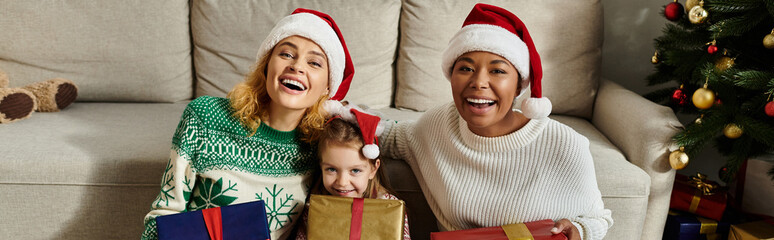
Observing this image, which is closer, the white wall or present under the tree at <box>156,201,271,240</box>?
present under the tree at <box>156,201,271,240</box>

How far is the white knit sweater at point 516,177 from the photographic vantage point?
1.32 m

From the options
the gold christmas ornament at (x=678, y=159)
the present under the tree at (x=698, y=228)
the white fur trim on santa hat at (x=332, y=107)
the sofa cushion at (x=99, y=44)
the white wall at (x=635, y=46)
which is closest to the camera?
the white fur trim on santa hat at (x=332, y=107)

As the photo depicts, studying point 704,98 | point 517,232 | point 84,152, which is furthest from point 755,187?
point 84,152

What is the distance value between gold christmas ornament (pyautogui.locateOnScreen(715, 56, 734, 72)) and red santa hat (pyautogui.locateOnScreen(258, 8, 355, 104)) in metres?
1.22

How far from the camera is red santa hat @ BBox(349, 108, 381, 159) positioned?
133 cm

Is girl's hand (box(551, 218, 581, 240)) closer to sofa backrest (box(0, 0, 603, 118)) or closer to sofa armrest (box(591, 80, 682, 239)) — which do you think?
sofa armrest (box(591, 80, 682, 239))

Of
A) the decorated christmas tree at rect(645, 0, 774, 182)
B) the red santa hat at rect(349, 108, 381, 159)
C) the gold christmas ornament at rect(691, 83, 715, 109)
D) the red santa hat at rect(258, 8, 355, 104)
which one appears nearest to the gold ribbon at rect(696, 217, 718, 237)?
the decorated christmas tree at rect(645, 0, 774, 182)

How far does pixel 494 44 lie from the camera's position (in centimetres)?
118

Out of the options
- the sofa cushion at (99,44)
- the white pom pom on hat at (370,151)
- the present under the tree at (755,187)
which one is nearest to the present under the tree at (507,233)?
the white pom pom on hat at (370,151)

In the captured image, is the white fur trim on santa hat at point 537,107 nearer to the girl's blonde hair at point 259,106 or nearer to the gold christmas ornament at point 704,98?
the girl's blonde hair at point 259,106

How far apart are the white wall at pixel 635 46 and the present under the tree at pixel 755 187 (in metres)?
0.40

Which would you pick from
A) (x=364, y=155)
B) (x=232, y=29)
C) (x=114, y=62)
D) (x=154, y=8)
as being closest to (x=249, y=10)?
(x=232, y=29)

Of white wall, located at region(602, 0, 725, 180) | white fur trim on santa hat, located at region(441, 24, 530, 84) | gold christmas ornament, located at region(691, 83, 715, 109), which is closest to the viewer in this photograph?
white fur trim on santa hat, located at region(441, 24, 530, 84)

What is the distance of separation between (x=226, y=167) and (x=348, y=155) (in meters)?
0.32
